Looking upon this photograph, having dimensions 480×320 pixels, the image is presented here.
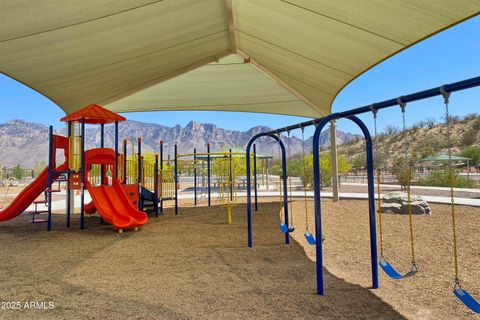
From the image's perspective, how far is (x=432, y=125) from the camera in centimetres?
5606

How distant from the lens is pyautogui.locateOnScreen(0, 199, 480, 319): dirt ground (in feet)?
8.84

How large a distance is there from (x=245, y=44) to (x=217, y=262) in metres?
4.77

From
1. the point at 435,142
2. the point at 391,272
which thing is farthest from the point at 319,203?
the point at 435,142

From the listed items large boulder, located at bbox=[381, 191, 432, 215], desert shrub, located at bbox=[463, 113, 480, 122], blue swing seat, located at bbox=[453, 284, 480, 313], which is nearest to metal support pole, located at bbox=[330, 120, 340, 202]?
large boulder, located at bbox=[381, 191, 432, 215]

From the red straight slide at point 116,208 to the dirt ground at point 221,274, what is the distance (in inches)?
10.3

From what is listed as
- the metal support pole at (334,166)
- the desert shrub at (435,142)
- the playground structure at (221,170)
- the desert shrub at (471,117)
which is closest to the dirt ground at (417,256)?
the playground structure at (221,170)

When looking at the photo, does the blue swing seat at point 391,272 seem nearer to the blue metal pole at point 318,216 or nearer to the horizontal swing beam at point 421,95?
the blue metal pole at point 318,216

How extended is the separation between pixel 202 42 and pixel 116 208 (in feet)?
13.0

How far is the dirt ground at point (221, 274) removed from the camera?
2.69 metres

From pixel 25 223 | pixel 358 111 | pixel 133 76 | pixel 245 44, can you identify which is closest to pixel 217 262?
pixel 358 111

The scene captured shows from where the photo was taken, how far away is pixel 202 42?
→ 6449 mm

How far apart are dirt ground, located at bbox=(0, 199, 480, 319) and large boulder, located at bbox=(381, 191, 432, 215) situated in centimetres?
87

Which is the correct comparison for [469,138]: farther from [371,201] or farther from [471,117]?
[371,201]

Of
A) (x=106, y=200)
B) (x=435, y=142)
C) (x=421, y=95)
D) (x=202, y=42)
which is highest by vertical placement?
(x=435, y=142)
